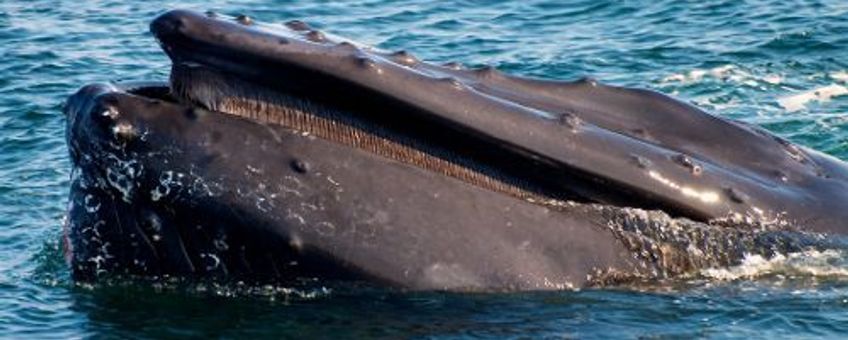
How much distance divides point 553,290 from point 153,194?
197 cm

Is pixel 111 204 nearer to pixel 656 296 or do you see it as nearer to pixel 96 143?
pixel 96 143

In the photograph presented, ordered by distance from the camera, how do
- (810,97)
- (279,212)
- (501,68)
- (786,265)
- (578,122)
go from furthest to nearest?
1. (501,68)
2. (810,97)
3. (786,265)
4. (578,122)
5. (279,212)

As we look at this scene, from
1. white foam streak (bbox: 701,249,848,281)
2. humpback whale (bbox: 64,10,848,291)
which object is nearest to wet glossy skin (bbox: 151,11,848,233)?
humpback whale (bbox: 64,10,848,291)

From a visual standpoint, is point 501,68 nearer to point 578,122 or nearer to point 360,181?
point 578,122

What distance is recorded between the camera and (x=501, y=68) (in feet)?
63.5

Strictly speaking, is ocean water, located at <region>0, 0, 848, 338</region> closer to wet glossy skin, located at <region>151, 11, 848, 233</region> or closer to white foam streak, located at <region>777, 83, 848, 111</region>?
white foam streak, located at <region>777, 83, 848, 111</region>

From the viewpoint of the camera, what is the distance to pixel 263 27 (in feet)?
26.2

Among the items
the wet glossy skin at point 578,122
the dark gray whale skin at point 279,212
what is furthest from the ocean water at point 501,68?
the wet glossy skin at point 578,122

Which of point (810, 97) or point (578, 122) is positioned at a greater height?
point (578, 122)

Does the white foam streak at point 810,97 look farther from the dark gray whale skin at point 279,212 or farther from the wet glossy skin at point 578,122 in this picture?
the dark gray whale skin at point 279,212

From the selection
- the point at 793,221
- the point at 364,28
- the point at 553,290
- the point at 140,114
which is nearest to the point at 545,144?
the point at 553,290

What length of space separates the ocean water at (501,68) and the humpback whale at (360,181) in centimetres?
19

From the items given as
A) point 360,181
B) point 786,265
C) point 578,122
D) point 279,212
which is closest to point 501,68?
point 786,265

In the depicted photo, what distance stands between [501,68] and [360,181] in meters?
11.5
